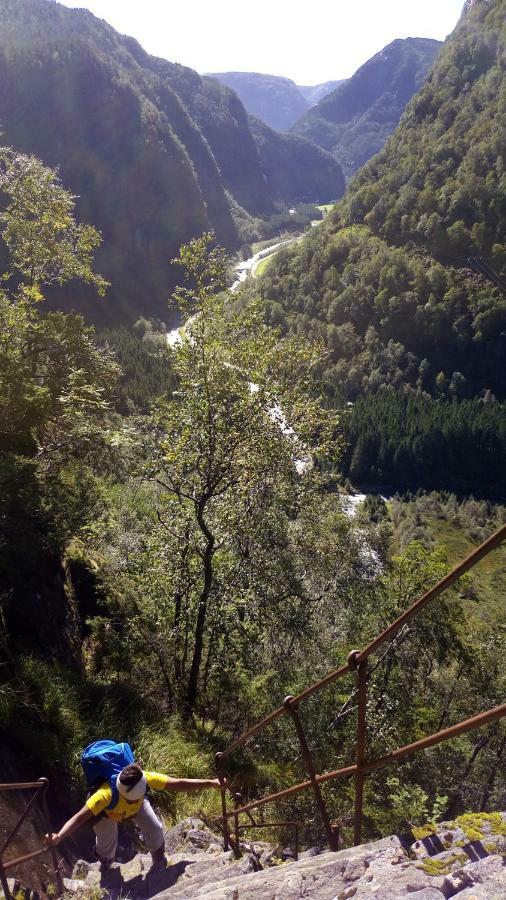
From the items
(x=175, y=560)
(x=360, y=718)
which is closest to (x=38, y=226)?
(x=175, y=560)

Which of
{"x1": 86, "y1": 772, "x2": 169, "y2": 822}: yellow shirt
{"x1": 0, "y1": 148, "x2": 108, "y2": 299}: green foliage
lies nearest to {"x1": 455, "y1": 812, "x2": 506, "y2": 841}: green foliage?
{"x1": 86, "y1": 772, "x2": 169, "y2": 822}: yellow shirt

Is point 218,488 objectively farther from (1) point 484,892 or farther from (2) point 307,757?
(1) point 484,892

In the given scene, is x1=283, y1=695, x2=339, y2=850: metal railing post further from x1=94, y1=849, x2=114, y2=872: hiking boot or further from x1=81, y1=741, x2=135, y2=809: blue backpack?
x1=94, y1=849, x2=114, y2=872: hiking boot

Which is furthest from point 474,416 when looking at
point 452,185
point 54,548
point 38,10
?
point 38,10

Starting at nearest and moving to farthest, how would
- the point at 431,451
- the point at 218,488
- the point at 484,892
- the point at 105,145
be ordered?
the point at 484,892, the point at 218,488, the point at 431,451, the point at 105,145

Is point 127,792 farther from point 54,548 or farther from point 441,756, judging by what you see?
point 441,756

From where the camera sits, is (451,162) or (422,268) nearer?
(422,268)

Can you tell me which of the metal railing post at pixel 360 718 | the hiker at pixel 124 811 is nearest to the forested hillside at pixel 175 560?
the hiker at pixel 124 811

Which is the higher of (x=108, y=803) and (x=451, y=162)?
(x=451, y=162)
